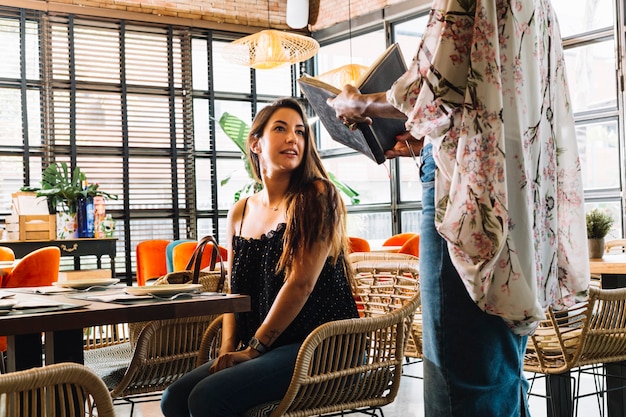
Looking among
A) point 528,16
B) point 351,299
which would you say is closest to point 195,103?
point 351,299

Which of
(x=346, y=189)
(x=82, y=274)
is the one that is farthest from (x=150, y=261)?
(x=346, y=189)

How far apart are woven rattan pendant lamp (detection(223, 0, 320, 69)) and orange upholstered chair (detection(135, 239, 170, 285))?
1997 mm

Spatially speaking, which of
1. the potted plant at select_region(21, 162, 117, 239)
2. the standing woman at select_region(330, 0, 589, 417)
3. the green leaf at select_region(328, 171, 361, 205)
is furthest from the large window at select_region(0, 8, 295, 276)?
the standing woman at select_region(330, 0, 589, 417)

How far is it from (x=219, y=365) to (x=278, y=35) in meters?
5.37

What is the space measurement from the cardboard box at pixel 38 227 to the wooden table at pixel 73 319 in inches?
202

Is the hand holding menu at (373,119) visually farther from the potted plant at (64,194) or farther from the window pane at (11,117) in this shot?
the window pane at (11,117)

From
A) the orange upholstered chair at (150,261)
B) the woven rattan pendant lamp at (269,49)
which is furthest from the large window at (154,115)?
the woven rattan pendant lamp at (269,49)

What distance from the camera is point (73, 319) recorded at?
1.75 m

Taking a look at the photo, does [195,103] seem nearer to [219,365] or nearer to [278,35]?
[278,35]

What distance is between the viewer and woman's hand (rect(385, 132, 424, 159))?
1659 mm

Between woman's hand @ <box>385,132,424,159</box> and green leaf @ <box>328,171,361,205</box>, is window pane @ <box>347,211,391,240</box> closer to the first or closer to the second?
green leaf @ <box>328,171,361,205</box>

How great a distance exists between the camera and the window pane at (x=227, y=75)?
888cm

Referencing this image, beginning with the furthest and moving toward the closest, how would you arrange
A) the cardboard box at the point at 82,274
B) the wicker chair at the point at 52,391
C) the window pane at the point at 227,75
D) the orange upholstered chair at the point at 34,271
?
the window pane at the point at 227,75
the cardboard box at the point at 82,274
the orange upholstered chair at the point at 34,271
the wicker chair at the point at 52,391

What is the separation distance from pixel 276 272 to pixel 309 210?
219mm
